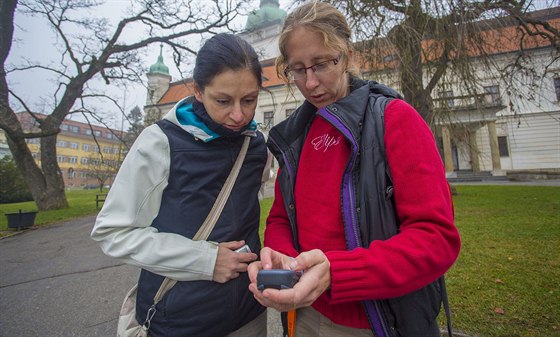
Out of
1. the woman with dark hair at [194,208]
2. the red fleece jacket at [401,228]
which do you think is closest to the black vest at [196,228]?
the woman with dark hair at [194,208]

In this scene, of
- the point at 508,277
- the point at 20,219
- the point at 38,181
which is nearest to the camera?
the point at 508,277

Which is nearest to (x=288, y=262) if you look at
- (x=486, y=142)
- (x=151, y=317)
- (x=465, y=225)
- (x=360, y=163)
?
(x=360, y=163)

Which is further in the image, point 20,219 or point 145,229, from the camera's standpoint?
point 20,219

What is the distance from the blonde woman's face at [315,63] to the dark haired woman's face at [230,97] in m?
0.21

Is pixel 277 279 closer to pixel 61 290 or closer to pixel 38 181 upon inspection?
pixel 61 290

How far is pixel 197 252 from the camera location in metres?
1.21

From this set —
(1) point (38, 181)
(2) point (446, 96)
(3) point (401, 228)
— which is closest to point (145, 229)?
(3) point (401, 228)

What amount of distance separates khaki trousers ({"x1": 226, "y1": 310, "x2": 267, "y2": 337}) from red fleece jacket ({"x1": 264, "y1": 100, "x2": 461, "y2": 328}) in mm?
435

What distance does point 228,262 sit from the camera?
1.25 meters

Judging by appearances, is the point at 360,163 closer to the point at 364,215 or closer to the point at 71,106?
the point at 364,215

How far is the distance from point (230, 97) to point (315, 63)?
412mm

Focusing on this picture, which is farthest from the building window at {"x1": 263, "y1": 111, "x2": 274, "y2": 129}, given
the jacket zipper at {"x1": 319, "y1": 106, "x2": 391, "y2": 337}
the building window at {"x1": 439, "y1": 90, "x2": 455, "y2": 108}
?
the building window at {"x1": 439, "y1": 90, "x2": 455, "y2": 108}

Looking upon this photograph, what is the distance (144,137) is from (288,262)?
0.85 m

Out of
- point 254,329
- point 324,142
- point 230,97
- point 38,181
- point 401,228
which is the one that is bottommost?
point 254,329
